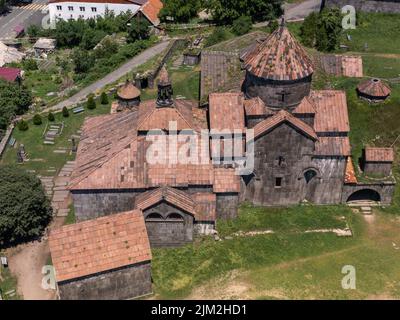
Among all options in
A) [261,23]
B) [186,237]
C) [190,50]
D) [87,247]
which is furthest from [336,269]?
[261,23]

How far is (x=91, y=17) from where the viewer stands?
10144 centimetres

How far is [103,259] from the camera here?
40156 millimetres

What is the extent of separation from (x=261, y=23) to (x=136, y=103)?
3539cm

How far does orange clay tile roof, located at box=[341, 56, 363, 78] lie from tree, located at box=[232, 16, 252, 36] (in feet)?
73.6

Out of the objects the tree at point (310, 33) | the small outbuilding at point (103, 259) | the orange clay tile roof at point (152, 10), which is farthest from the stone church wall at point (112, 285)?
the orange clay tile roof at point (152, 10)

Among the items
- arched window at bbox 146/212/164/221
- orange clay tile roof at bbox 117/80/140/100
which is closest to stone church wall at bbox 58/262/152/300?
arched window at bbox 146/212/164/221

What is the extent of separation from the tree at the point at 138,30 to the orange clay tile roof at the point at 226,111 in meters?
43.5

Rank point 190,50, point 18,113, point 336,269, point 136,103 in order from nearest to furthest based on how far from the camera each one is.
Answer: point 336,269 < point 136,103 < point 18,113 < point 190,50

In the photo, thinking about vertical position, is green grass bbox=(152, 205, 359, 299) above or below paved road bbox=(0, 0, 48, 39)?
below

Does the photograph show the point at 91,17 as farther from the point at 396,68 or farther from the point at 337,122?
the point at 337,122

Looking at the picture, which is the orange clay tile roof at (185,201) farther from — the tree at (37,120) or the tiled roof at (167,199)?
the tree at (37,120)

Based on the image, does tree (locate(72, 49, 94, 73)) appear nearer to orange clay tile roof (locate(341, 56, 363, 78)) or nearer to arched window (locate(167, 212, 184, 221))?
orange clay tile roof (locate(341, 56, 363, 78))

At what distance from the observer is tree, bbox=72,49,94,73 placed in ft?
272

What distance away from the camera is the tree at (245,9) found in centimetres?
8475
